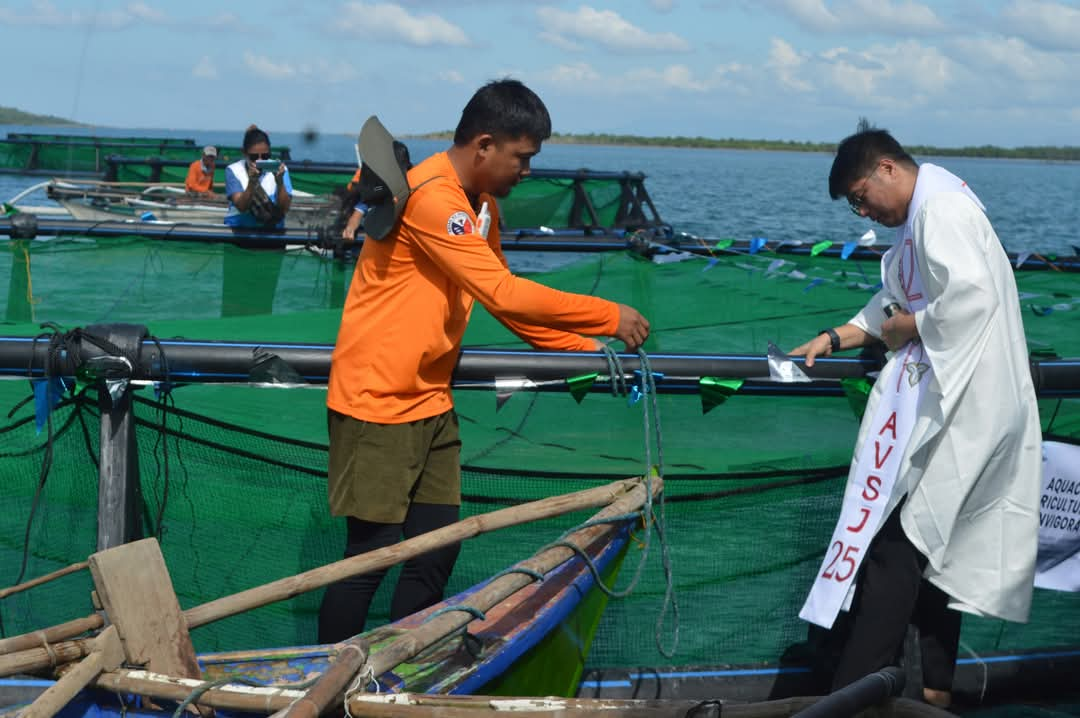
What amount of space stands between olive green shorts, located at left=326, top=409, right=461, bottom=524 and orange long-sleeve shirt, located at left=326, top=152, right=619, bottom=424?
4cm

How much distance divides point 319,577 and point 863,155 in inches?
74.7

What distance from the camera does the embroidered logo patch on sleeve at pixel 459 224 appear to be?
10.2ft

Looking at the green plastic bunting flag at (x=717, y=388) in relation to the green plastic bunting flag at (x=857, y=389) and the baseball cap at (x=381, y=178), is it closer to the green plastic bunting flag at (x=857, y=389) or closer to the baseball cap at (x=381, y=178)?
the green plastic bunting flag at (x=857, y=389)

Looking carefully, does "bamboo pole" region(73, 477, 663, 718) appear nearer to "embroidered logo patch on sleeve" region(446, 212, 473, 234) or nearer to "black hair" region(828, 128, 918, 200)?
"embroidered logo patch on sleeve" region(446, 212, 473, 234)

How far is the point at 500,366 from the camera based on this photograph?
3.39m

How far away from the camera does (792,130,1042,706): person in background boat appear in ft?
9.97

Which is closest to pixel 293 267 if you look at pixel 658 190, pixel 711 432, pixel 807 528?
pixel 711 432

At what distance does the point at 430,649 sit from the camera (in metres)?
2.86

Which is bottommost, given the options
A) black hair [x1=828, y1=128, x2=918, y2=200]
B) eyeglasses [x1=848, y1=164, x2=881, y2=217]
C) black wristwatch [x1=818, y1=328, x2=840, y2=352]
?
black wristwatch [x1=818, y1=328, x2=840, y2=352]

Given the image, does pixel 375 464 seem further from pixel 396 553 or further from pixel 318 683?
pixel 318 683

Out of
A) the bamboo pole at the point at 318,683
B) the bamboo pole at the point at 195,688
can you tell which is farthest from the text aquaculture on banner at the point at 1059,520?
the bamboo pole at the point at 195,688

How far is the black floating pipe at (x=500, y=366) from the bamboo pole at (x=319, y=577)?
0.35 metres

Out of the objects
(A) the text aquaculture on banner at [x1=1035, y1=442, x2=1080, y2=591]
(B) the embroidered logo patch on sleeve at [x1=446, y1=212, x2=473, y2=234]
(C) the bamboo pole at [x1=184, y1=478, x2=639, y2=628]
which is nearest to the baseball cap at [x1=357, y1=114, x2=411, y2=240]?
(B) the embroidered logo patch on sleeve at [x1=446, y1=212, x2=473, y2=234]

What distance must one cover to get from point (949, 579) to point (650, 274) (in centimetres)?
484
